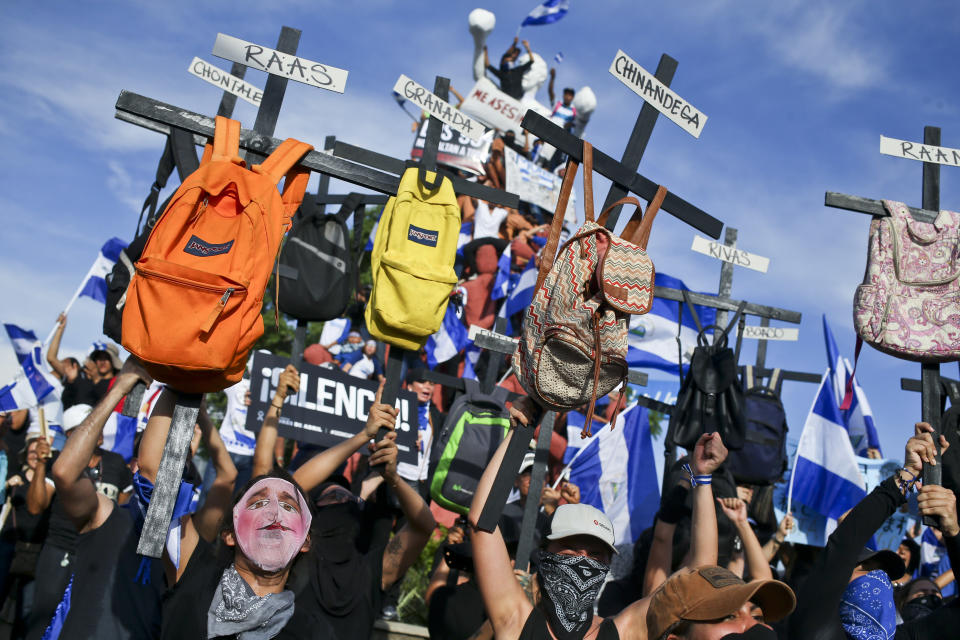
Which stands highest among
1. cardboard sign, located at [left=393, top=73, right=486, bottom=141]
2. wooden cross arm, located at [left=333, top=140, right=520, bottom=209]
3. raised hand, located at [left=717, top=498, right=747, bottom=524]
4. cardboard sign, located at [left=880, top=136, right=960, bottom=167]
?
cardboard sign, located at [left=880, top=136, right=960, bottom=167]

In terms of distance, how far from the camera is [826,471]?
20.8 feet

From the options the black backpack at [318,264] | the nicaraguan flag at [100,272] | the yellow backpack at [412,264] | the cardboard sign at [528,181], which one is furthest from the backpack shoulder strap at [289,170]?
the cardboard sign at [528,181]

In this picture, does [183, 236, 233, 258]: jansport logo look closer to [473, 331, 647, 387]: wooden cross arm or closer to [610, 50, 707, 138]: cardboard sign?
[610, 50, 707, 138]: cardboard sign

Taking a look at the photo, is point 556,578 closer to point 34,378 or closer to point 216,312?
point 216,312

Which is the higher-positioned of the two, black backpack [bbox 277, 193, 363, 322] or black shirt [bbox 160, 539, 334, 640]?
black backpack [bbox 277, 193, 363, 322]

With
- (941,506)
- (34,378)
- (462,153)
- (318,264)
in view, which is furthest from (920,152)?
(462,153)

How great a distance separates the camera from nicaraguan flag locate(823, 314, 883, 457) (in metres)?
7.59

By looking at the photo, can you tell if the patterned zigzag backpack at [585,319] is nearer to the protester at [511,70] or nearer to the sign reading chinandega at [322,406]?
the sign reading chinandega at [322,406]

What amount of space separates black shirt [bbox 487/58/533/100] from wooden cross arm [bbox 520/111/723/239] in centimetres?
1569

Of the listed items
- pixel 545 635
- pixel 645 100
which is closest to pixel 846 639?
pixel 545 635

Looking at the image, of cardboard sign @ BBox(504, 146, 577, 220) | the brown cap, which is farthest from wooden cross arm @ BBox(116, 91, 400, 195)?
cardboard sign @ BBox(504, 146, 577, 220)

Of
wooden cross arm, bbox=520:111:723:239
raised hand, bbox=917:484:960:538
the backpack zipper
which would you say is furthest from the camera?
raised hand, bbox=917:484:960:538

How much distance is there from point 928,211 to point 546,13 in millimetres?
16529

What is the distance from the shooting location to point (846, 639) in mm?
3398
